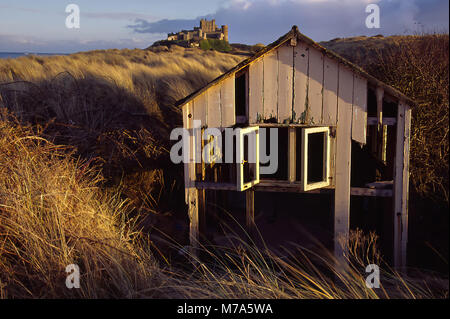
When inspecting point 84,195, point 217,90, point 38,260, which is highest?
point 217,90

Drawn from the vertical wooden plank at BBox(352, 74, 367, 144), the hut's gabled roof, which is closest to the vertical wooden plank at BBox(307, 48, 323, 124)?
the hut's gabled roof

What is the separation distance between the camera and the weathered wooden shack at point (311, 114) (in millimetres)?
7113

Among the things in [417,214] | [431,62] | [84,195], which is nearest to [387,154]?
[417,214]

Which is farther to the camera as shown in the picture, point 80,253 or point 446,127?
point 446,127

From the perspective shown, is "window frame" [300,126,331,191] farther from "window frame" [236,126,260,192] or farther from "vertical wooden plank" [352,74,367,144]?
"window frame" [236,126,260,192]

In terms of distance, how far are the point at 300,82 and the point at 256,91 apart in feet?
2.55

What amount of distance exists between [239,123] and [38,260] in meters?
4.28

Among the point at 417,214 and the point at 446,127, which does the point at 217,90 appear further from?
the point at 446,127

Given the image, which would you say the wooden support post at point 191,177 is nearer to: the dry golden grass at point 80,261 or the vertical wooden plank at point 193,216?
the vertical wooden plank at point 193,216

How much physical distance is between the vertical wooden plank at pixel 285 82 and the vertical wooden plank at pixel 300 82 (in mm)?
69

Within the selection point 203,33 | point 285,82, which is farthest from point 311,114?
point 203,33

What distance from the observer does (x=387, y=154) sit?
26.9ft

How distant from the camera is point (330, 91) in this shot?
7207mm
